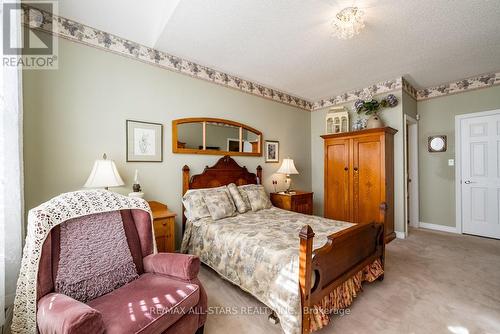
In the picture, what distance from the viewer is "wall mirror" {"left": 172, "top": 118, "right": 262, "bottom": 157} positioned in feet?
9.73

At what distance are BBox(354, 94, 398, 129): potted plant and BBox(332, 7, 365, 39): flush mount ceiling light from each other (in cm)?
188

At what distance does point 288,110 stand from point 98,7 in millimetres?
3246

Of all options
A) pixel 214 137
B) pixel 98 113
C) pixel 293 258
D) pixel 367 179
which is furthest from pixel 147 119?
pixel 367 179

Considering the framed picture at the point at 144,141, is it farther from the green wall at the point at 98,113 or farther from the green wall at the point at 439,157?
the green wall at the point at 439,157

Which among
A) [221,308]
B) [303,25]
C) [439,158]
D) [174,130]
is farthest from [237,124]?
[439,158]

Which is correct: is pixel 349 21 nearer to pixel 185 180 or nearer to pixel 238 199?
pixel 238 199

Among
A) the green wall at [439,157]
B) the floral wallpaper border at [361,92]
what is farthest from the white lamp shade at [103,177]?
the green wall at [439,157]

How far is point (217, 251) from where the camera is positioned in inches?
87.8

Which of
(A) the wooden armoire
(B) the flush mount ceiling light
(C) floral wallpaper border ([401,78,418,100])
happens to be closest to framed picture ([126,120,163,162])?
(B) the flush mount ceiling light

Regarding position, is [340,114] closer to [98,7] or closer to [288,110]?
[288,110]

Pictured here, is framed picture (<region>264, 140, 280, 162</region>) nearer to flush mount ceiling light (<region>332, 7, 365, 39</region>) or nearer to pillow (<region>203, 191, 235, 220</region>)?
pillow (<region>203, 191, 235, 220</region>)

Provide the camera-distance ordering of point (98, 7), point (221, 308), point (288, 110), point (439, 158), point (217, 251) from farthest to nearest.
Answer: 1. point (288, 110)
2. point (439, 158)
3. point (217, 251)
4. point (98, 7)
5. point (221, 308)

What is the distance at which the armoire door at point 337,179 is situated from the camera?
3.98m

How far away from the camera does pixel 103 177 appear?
6.59 feet
